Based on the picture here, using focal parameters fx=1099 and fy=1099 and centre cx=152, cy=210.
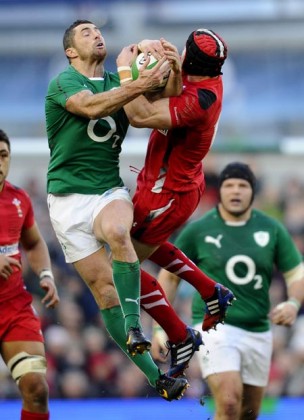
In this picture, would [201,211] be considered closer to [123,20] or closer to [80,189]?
[80,189]

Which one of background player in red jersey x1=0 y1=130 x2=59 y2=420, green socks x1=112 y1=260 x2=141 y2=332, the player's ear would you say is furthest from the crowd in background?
the player's ear

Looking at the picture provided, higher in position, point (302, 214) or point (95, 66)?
point (95, 66)

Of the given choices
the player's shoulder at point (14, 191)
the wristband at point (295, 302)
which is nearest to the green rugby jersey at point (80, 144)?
the player's shoulder at point (14, 191)

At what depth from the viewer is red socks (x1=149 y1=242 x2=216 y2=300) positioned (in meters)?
7.81

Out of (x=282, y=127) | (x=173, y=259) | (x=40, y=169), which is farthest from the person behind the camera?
(x=282, y=127)

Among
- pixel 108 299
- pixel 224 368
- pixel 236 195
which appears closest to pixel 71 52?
pixel 108 299

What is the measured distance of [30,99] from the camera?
74.7 feet

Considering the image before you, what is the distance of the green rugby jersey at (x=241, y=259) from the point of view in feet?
29.9

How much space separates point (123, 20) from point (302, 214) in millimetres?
9890

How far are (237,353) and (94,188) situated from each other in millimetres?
2321

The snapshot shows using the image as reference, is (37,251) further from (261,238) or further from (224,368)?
(261,238)

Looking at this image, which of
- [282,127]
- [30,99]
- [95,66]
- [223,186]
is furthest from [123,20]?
[95,66]

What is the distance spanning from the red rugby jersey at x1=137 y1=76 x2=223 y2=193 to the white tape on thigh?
5.14ft

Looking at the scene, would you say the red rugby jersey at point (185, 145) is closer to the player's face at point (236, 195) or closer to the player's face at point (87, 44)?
the player's face at point (87, 44)
